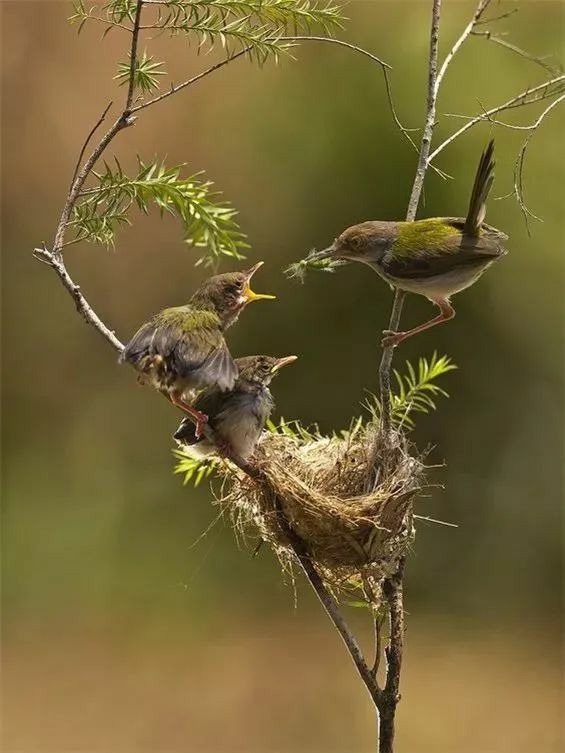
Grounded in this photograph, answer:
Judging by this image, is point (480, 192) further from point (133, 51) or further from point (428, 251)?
point (133, 51)

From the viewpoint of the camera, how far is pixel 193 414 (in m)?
1.26

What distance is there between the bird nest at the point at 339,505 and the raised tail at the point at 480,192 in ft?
1.11

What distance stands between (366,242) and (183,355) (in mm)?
370

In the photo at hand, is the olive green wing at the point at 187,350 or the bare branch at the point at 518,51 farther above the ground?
the bare branch at the point at 518,51

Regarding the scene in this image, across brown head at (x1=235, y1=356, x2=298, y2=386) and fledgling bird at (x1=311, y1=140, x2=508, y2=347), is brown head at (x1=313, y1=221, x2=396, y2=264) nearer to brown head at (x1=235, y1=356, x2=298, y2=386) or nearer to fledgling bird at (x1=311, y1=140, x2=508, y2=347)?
fledgling bird at (x1=311, y1=140, x2=508, y2=347)

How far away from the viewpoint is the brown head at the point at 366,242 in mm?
1416

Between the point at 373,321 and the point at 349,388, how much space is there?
197 mm

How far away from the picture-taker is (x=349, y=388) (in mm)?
2520

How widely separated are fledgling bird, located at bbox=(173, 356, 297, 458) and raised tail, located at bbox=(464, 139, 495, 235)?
15.4 inches

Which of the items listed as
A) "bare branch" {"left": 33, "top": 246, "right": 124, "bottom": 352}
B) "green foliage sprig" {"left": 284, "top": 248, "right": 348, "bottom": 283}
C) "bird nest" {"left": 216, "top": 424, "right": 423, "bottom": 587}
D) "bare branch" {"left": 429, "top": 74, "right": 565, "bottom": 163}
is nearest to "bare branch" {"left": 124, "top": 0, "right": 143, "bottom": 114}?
"bare branch" {"left": 33, "top": 246, "right": 124, "bottom": 352}

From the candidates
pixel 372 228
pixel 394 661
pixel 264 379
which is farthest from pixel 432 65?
pixel 394 661

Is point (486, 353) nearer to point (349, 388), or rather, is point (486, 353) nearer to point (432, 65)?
point (349, 388)

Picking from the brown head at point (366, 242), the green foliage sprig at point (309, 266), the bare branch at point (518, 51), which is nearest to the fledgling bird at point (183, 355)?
the green foliage sprig at point (309, 266)

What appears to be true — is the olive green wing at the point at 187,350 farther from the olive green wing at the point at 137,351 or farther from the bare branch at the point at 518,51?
the bare branch at the point at 518,51
